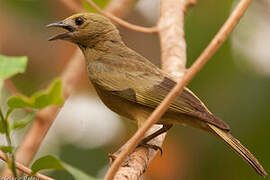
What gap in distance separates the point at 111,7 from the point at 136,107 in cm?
155

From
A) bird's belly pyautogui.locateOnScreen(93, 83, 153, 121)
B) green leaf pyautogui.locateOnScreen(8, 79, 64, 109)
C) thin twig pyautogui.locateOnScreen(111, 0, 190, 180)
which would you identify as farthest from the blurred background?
green leaf pyautogui.locateOnScreen(8, 79, 64, 109)

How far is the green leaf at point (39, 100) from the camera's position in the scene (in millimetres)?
2219

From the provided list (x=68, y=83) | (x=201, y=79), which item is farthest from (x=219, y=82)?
(x=68, y=83)

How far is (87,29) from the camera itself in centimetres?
418

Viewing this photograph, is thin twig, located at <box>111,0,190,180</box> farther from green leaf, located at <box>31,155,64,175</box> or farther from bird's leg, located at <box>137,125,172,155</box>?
green leaf, located at <box>31,155,64,175</box>

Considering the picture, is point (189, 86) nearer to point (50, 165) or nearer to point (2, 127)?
point (50, 165)

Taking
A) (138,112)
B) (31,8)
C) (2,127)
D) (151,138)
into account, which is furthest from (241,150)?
(31,8)

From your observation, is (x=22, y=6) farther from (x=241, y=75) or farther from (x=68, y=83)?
(x=241, y=75)

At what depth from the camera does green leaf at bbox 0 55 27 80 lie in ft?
7.01

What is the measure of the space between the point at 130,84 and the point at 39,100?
4.84ft

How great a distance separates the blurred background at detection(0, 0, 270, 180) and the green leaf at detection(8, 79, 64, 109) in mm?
2169

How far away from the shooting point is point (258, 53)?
5.53 metres

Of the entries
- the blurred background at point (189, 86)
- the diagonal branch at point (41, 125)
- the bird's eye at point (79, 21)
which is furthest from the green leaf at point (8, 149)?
the blurred background at point (189, 86)

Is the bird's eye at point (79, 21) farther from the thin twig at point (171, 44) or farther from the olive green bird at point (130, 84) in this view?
the thin twig at point (171, 44)
